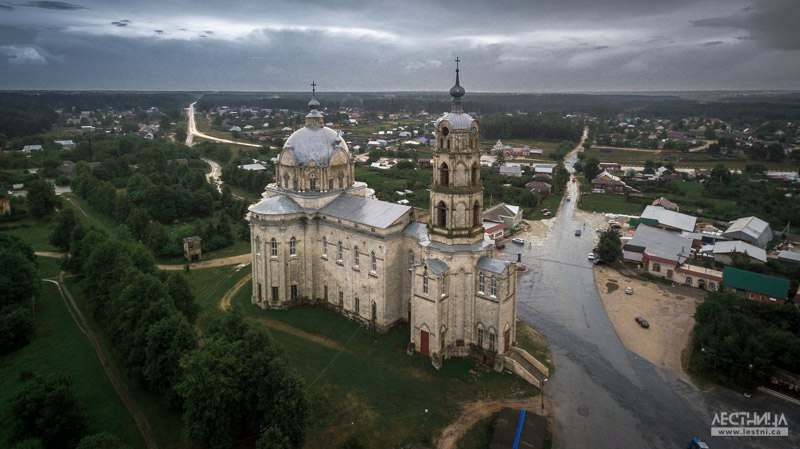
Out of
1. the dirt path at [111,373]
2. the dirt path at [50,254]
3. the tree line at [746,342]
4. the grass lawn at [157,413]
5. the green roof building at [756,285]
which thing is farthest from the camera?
the dirt path at [50,254]

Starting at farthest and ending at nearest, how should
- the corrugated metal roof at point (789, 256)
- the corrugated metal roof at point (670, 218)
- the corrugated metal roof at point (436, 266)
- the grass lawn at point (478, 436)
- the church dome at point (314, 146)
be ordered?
1. the corrugated metal roof at point (670, 218)
2. the corrugated metal roof at point (789, 256)
3. the church dome at point (314, 146)
4. the corrugated metal roof at point (436, 266)
5. the grass lawn at point (478, 436)

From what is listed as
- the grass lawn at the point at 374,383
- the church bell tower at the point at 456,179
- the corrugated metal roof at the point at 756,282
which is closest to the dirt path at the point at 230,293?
the grass lawn at the point at 374,383

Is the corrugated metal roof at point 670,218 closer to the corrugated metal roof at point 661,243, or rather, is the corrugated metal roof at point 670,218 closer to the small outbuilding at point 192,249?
the corrugated metal roof at point 661,243

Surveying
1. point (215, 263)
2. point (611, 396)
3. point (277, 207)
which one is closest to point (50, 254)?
point (215, 263)

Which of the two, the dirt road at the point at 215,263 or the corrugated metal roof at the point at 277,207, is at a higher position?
the corrugated metal roof at the point at 277,207

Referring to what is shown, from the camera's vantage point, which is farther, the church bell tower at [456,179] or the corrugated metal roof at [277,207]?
the corrugated metal roof at [277,207]

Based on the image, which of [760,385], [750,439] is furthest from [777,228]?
[750,439]
